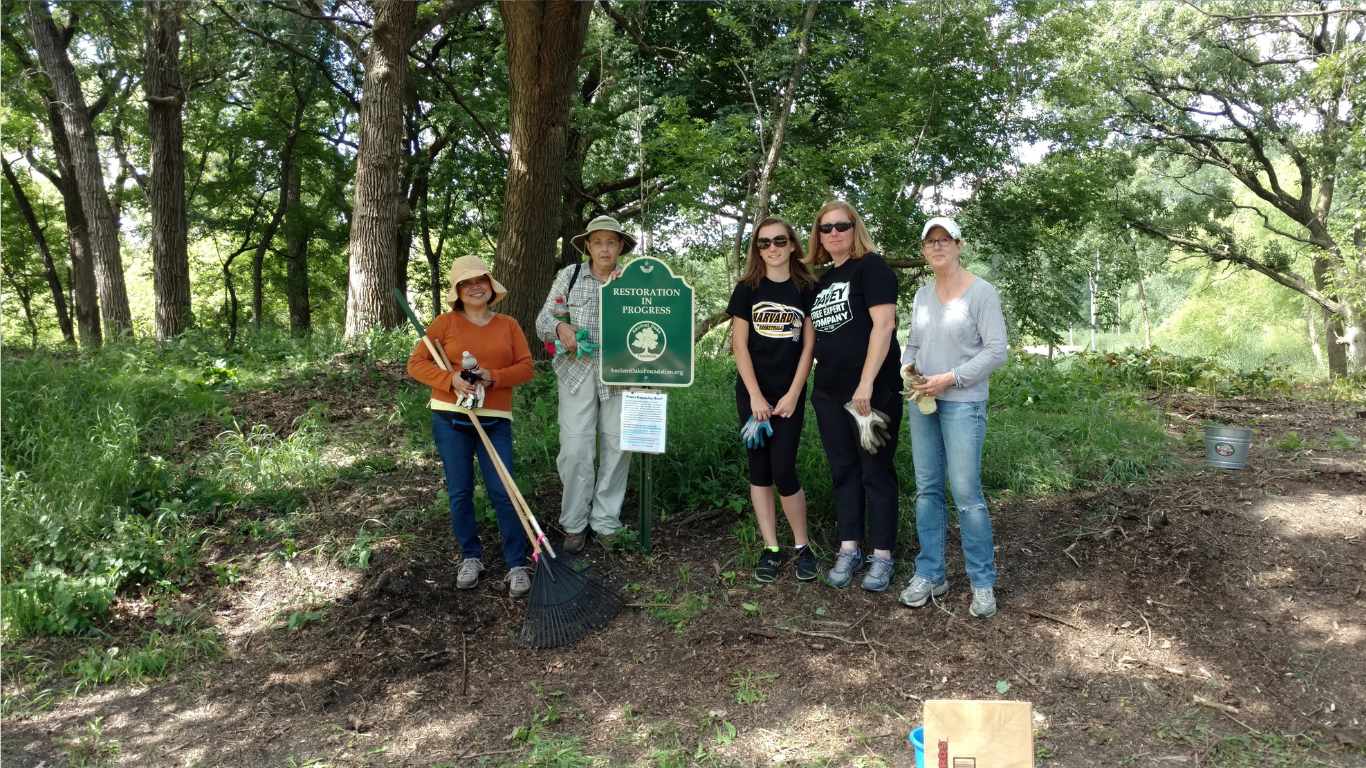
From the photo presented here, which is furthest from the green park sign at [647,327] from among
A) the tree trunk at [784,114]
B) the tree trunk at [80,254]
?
the tree trunk at [80,254]

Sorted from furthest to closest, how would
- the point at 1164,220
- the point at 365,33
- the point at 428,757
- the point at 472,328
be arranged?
the point at 1164,220
the point at 365,33
the point at 472,328
the point at 428,757

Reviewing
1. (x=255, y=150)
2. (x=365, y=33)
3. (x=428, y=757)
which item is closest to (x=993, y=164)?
(x=365, y=33)

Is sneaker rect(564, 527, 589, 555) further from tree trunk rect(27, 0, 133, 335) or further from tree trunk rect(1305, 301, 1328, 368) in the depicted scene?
tree trunk rect(1305, 301, 1328, 368)

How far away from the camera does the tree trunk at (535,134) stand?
6625mm

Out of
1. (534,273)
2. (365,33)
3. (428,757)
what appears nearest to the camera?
(428,757)

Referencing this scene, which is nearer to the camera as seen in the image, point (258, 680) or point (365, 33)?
point (258, 680)

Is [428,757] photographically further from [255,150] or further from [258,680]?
[255,150]

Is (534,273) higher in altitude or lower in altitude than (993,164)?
lower

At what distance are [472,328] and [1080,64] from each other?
39.7 ft

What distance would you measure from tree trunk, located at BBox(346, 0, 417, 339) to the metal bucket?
740cm

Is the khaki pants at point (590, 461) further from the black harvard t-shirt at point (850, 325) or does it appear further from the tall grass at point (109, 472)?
the tall grass at point (109, 472)

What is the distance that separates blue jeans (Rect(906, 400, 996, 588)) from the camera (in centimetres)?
377

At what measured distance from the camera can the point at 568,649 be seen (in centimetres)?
403

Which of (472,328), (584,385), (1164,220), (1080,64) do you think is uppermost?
(1080,64)
